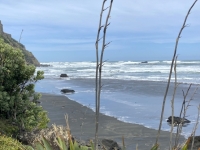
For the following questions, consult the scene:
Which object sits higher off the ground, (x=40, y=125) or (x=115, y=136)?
(x=40, y=125)

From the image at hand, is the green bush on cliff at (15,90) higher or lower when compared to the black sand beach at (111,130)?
higher

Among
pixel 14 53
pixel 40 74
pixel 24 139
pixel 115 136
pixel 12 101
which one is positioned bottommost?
pixel 115 136

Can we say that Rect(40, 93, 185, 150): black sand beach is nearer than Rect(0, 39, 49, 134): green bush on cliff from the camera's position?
No

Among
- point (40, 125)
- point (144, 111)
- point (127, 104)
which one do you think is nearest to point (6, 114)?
point (40, 125)

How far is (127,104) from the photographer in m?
18.2

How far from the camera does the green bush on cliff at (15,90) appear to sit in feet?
22.3

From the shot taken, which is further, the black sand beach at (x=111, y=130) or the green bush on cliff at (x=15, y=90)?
the black sand beach at (x=111, y=130)

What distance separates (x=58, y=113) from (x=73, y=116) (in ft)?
3.11

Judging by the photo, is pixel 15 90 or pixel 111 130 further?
pixel 111 130

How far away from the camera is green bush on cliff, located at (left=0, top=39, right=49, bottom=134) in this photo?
6.79m

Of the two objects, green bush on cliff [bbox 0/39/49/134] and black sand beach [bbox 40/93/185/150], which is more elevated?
→ green bush on cliff [bbox 0/39/49/134]

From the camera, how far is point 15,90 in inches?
287

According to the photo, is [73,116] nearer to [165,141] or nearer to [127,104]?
[127,104]

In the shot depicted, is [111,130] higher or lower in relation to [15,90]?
lower
